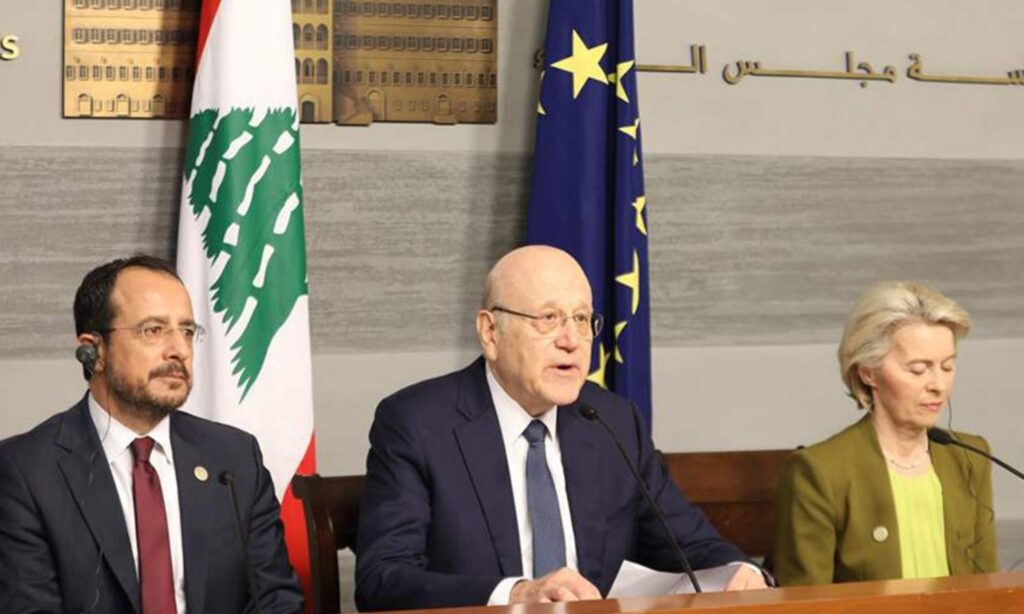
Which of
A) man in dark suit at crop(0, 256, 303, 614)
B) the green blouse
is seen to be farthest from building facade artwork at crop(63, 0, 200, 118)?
the green blouse

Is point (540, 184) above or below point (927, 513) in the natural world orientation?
above

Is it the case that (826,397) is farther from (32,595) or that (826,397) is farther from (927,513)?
(32,595)

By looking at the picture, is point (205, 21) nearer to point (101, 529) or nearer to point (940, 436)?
point (101, 529)

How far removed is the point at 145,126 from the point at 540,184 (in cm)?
118

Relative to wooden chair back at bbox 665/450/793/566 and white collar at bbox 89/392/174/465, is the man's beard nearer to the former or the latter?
white collar at bbox 89/392/174/465

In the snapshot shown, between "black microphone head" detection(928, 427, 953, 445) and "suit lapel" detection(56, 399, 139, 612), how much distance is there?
1.73 metres

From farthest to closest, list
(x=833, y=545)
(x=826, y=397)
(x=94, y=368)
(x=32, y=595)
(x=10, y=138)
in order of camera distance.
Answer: (x=826, y=397)
(x=10, y=138)
(x=833, y=545)
(x=94, y=368)
(x=32, y=595)

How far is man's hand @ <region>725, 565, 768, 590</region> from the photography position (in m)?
3.23

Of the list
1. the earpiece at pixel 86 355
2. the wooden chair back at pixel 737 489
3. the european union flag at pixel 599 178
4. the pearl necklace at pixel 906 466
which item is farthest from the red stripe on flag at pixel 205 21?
the pearl necklace at pixel 906 466

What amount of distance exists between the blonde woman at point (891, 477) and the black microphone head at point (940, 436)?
12 cm

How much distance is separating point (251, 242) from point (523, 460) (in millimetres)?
1250

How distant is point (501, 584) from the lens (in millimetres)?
3137

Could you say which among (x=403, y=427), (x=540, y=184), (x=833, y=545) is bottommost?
(x=833, y=545)

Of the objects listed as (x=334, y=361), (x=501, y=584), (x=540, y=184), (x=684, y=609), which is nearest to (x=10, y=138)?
(x=334, y=361)
